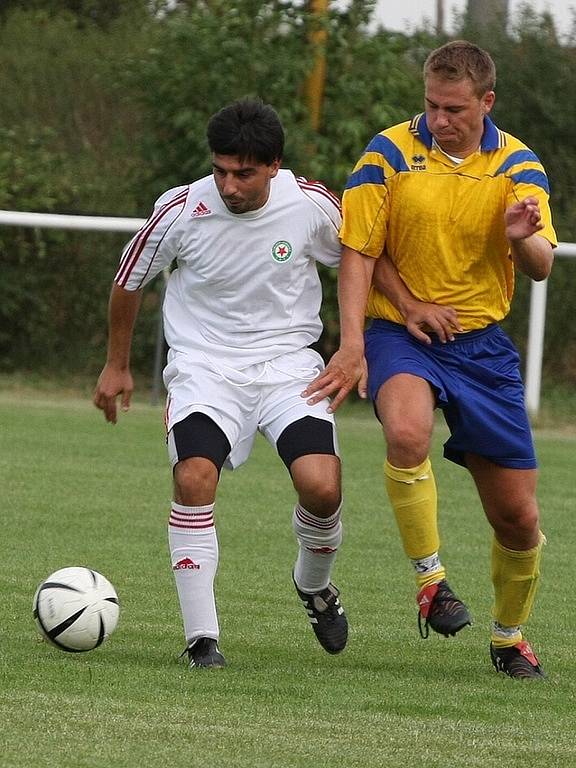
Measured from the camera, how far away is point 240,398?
5.55 meters

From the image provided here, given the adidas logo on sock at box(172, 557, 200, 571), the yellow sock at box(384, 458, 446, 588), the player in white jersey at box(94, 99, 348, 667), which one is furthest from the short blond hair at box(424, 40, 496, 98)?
the adidas logo on sock at box(172, 557, 200, 571)

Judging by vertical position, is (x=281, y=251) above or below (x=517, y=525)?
above

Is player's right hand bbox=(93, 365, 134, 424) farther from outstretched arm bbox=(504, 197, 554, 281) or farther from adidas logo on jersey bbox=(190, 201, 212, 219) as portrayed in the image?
outstretched arm bbox=(504, 197, 554, 281)

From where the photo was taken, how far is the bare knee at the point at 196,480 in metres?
5.30

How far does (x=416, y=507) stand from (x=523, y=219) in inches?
40.4

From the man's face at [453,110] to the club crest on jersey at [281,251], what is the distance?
63 cm

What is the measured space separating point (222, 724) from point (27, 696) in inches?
24.3

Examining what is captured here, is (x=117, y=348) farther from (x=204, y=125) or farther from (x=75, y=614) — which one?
(x=204, y=125)

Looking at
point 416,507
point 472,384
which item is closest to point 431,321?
point 472,384

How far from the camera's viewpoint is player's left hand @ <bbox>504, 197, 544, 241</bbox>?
16.6 ft

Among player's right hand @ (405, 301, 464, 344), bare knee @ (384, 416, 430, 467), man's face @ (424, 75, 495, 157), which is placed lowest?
bare knee @ (384, 416, 430, 467)

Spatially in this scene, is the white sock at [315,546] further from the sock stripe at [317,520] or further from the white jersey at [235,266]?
the white jersey at [235,266]

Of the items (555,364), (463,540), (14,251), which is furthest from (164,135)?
(463,540)

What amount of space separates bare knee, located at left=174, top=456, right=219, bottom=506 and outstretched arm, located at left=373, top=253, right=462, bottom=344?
84 centimetres
